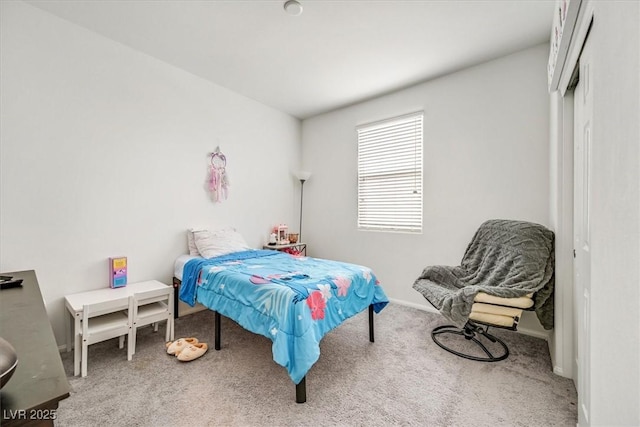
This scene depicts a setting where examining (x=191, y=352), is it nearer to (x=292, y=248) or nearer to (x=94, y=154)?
(x=94, y=154)

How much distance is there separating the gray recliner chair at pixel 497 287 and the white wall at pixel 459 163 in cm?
44

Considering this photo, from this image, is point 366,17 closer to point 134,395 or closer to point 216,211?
point 216,211

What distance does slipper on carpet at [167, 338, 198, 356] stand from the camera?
2.24 metres

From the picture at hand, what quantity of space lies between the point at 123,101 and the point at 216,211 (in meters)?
1.46

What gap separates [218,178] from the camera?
11.2ft

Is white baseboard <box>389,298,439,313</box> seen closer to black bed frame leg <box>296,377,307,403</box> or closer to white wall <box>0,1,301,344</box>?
black bed frame leg <box>296,377,307,403</box>

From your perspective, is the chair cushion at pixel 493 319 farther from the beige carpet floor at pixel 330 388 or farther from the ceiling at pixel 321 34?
the ceiling at pixel 321 34

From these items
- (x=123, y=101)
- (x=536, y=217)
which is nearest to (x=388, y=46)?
(x=536, y=217)

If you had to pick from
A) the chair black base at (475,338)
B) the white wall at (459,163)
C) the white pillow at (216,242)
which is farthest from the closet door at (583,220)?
the white pillow at (216,242)

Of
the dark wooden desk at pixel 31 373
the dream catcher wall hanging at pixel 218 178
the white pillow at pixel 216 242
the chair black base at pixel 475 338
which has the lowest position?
the chair black base at pixel 475 338

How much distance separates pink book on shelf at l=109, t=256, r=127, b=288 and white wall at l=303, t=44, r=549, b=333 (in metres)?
2.60

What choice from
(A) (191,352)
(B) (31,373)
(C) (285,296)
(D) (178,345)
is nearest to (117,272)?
(D) (178,345)

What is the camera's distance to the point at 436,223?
3182 mm

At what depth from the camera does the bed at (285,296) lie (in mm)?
1704
